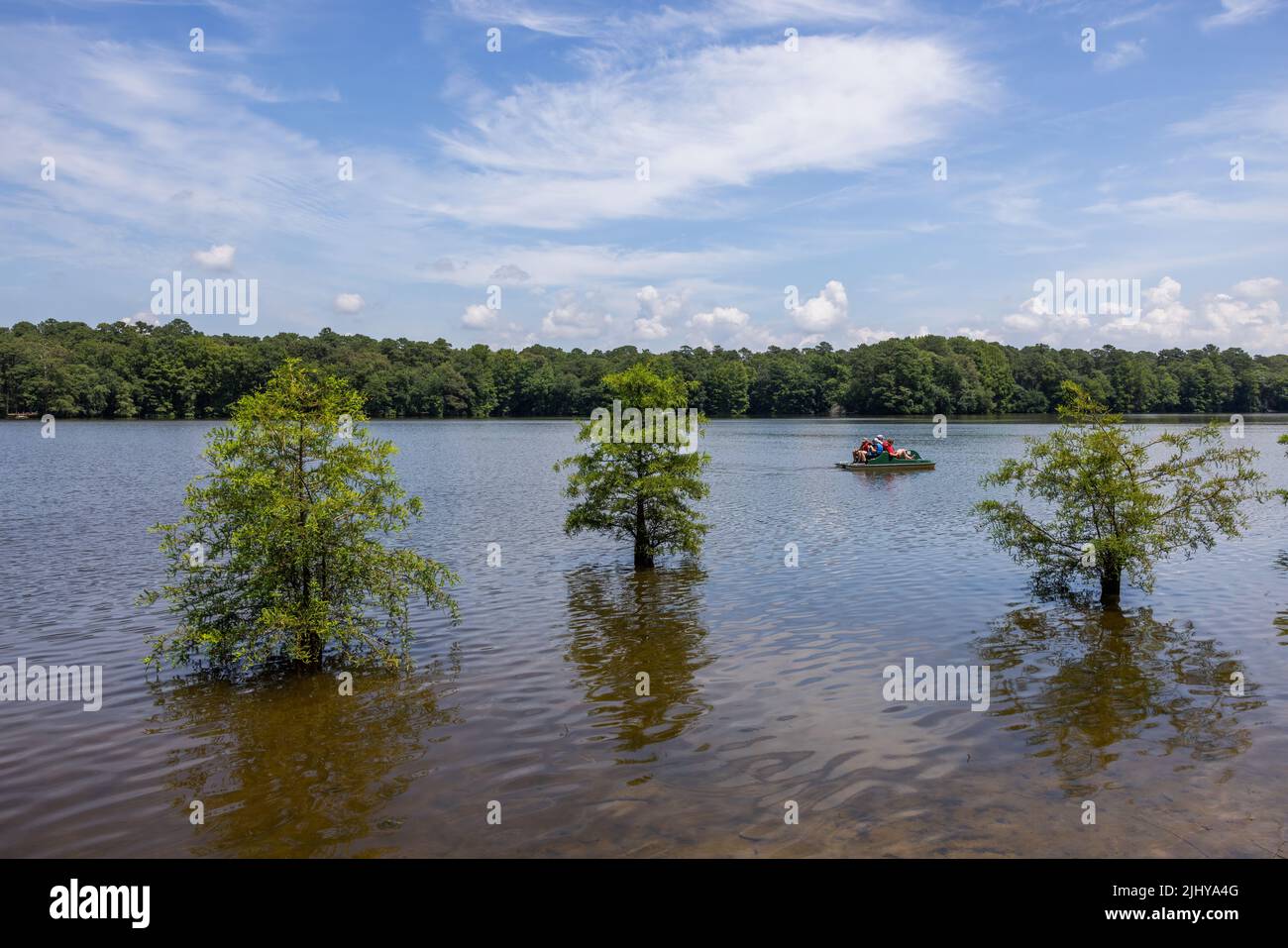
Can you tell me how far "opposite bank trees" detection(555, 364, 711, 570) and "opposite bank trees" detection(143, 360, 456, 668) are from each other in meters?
10.5

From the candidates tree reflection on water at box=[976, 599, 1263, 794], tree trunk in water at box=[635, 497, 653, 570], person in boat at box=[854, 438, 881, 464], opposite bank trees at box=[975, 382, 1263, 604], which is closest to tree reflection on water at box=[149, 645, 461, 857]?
tree reflection on water at box=[976, 599, 1263, 794]

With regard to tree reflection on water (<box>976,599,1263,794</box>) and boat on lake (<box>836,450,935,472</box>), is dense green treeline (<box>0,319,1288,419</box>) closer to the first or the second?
boat on lake (<box>836,450,935,472</box>)

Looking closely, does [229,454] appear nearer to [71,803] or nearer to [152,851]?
[71,803]

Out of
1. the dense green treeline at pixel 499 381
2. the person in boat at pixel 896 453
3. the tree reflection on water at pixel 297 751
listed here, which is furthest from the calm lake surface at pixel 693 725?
the dense green treeline at pixel 499 381

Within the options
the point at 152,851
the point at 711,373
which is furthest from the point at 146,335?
the point at 152,851

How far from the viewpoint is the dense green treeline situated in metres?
148

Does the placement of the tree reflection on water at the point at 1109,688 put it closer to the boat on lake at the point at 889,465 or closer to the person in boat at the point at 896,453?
the boat on lake at the point at 889,465

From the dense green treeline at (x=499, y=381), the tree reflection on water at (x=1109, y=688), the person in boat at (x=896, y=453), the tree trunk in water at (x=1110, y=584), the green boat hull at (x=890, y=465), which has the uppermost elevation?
the dense green treeline at (x=499, y=381)

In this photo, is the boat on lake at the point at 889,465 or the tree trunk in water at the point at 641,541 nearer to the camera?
the tree trunk in water at the point at 641,541

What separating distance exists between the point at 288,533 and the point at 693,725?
792cm

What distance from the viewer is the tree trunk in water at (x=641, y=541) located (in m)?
27.2

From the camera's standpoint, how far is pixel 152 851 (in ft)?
33.0
